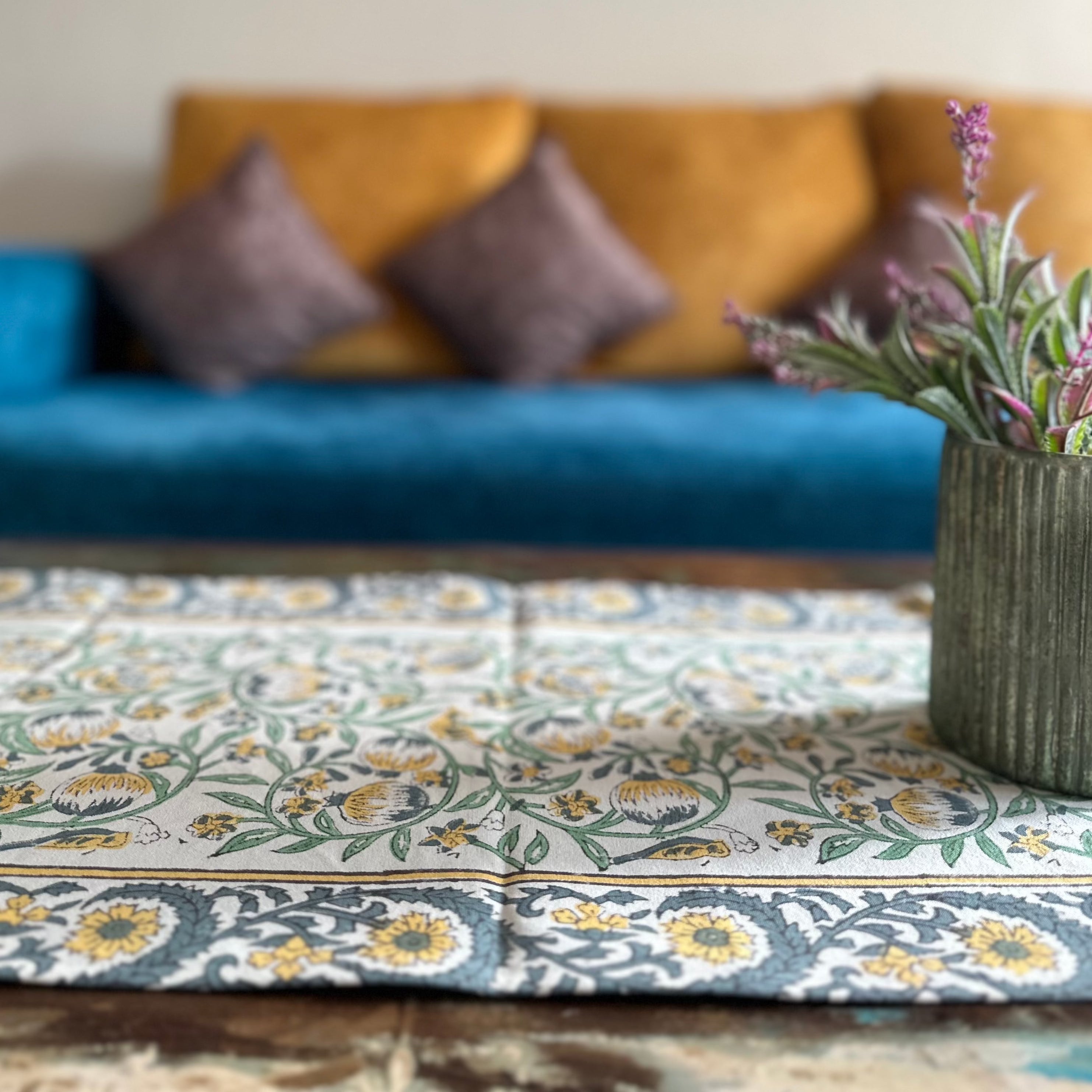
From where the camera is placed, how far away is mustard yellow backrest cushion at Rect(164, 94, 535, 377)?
8.80 ft

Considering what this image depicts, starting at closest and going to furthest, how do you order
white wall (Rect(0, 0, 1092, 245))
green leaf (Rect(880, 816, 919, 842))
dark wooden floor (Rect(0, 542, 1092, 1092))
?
dark wooden floor (Rect(0, 542, 1092, 1092)), green leaf (Rect(880, 816, 919, 842)), white wall (Rect(0, 0, 1092, 245))

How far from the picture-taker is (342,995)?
1.80 ft

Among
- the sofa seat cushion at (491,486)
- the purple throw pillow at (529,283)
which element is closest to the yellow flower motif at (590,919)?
the sofa seat cushion at (491,486)

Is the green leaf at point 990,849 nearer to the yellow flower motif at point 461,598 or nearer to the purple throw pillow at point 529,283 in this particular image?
the yellow flower motif at point 461,598

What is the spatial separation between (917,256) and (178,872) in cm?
221

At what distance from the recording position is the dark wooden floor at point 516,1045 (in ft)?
1.61

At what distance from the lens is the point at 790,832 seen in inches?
27.7

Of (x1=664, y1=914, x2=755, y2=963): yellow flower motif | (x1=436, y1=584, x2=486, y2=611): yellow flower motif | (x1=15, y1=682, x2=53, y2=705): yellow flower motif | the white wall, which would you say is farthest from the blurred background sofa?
(x1=664, y1=914, x2=755, y2=963): yellow flower motif

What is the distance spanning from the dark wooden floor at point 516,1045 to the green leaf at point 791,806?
190 millimetres

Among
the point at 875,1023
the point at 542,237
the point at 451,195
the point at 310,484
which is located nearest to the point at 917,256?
the point at 542,237

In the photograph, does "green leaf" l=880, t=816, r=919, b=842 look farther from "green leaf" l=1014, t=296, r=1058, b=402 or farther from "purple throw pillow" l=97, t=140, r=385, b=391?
"purple throw pillow" l=97, t=140, r=385, b=391

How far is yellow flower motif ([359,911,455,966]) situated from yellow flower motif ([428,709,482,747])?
23 cm

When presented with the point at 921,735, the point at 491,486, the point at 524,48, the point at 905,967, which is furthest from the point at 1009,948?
the point at 524,48

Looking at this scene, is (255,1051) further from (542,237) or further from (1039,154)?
(1039,154)
